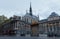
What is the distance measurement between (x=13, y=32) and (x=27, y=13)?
46.1 metres

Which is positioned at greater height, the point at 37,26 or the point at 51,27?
the point at 37,26

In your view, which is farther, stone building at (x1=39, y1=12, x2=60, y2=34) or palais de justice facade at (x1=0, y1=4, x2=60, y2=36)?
palais de justice facade at (x1=0, y1=4, x2=60, y2=36)

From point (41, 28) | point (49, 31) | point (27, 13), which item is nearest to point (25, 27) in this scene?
point (41, 28)

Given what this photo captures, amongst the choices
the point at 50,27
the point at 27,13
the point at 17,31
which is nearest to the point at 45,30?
the point at 50,27

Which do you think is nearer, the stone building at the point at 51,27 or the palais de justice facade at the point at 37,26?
the stone building at the point at 51,27

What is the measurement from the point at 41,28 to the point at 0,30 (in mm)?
44800

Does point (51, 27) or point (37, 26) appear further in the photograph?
point (37, 26)

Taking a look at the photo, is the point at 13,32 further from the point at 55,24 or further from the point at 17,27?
the point at 55,24

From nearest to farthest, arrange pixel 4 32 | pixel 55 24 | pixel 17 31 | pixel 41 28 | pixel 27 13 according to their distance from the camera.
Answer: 1. pixel 55 24
2. pixel 41 28
3. pixel 17 31
4. pixel 4 32
5. pixel 27 13

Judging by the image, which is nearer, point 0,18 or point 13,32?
point 13,32

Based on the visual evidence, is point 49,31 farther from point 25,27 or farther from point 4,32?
point 4,32

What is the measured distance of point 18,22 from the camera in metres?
122

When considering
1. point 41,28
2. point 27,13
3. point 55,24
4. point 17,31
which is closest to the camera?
point 55,24

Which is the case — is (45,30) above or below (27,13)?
below
